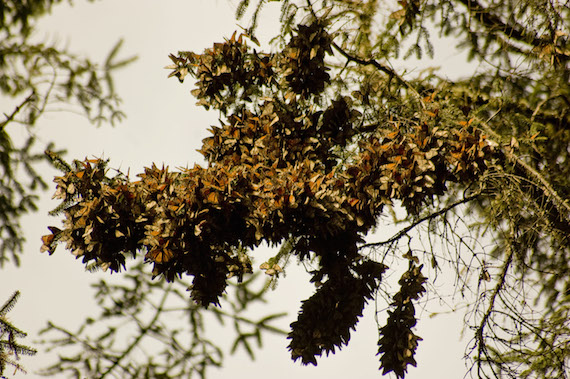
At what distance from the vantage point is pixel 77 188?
8.27 feet

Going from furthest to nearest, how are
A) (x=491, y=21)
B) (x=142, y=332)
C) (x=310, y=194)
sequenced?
1. (x=142, y=332)
2. (x=491, y=21)
3. (x=310, y=194)

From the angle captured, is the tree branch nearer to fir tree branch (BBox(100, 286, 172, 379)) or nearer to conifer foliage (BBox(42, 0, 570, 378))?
conifer foliage (BBox(42, 0, 570, 378))

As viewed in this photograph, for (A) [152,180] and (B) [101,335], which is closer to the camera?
(A) [152,180]

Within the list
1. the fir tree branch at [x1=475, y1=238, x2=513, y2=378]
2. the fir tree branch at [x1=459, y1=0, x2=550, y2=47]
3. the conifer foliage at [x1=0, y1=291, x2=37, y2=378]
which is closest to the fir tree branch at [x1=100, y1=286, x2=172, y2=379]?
the conifer foliage at [x1=0, y1=291, x2=37, y2=378]

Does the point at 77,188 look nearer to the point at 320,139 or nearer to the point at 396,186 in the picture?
the point at 320,139

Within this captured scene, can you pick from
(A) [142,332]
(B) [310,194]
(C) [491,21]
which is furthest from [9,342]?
(C) [491,21]

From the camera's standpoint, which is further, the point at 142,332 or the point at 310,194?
the point at 142,332

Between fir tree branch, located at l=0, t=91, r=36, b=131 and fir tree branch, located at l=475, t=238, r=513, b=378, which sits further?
fir tree branch, located at l=0, t=91, r=36, b=131

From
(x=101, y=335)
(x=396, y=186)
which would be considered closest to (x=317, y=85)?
(x=396, y=186)

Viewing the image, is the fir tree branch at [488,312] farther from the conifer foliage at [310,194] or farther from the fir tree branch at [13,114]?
the fir tree branch at [13,114]

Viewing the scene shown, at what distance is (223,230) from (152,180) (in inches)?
21.3

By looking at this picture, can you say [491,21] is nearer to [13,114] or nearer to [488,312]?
[488,312]

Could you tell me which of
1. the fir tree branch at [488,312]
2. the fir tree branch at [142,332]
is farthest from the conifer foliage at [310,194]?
the fir tree branch at [142,332]

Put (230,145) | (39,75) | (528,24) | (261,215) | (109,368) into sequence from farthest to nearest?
(109,368), (39,75), (528,24), (230,145), (261,215)
